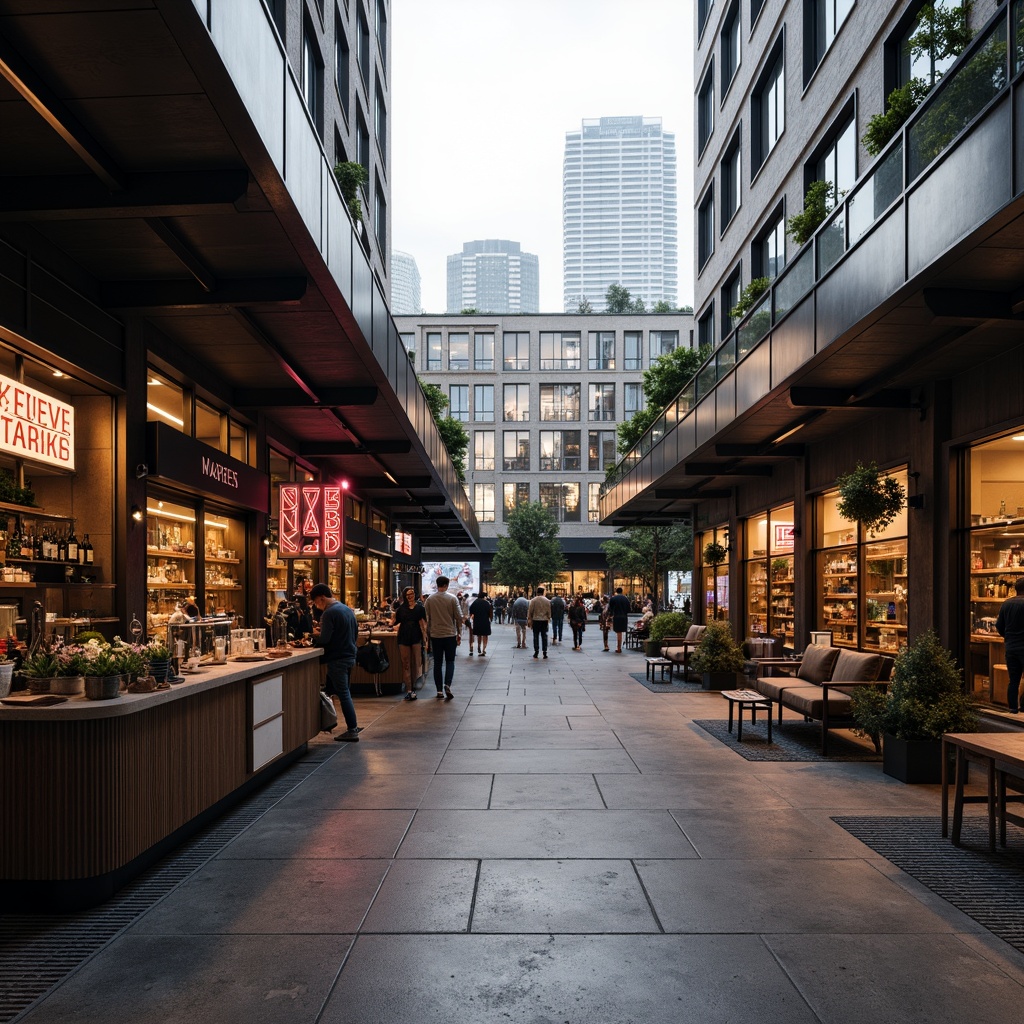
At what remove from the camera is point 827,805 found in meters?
7.55

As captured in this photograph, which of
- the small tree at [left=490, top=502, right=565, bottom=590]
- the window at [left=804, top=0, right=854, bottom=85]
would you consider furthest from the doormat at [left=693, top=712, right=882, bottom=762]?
the small tree at [left=490, top=502, right=565, bottom=590]

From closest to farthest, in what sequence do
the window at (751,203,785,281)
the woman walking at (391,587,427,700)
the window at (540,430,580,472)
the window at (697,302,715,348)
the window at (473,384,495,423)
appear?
the woman walking at (391,587,427,700) < the window at (751,203,785,281) < the window at (697,302,715,348) < the window at (540,430,580,472) < the window at (473,384,495,423)

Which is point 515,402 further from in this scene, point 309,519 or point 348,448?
point 309,519

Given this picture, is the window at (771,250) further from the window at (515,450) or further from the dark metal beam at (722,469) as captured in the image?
the window at (515,450)

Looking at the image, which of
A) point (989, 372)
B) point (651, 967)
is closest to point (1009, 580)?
point (989, 372)

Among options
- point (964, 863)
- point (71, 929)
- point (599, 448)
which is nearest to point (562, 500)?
point (599, 448)

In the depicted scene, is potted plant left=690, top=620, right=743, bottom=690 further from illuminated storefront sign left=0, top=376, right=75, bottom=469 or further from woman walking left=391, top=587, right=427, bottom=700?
illuminated storefront sign left=0, top=376, right=75, bottom=469

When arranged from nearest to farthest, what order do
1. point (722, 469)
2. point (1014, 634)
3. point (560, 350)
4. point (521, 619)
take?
point (1014, 634) < point (722, 469) < point (521, 619) < point (560, 350)

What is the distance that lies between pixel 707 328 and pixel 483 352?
120 ft

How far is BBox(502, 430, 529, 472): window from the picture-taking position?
62125mm

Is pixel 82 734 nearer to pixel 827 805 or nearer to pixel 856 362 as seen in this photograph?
pixel 827 805

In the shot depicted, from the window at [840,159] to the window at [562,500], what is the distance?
44603mm

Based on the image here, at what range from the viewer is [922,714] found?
8.35 m

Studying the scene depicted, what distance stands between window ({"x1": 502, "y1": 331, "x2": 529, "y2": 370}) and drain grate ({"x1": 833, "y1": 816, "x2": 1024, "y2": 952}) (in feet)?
188
